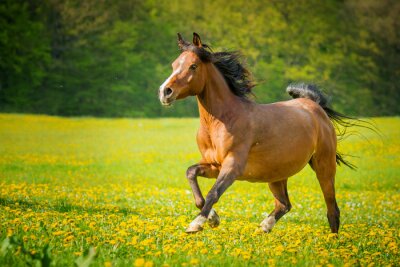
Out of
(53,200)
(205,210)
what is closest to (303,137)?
(205,210)

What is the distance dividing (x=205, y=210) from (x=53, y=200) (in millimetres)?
5016

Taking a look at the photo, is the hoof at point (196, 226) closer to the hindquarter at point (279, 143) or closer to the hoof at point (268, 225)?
the hindquarter at point (279, 143)

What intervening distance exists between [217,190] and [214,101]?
1.40 metres

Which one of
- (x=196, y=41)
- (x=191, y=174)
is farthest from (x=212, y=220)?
(x=196, y=41)

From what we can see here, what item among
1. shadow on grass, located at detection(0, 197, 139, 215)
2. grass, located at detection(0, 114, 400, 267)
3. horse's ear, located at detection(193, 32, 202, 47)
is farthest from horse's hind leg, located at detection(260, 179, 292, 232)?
horse's ear, located at detection(193, 32, 202, 47)

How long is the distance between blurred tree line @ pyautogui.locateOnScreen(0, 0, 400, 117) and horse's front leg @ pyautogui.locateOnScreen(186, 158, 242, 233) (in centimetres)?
4454

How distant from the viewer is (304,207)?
42.9 feet

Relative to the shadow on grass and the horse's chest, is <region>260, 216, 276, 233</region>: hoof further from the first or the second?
the shadow on grass

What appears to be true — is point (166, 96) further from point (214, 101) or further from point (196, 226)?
point (196, 226)

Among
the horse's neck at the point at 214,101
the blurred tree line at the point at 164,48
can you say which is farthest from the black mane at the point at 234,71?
the blurred tree line at the point at 164,48

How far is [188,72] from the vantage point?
7961mm

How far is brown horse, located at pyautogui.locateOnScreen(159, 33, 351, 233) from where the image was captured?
310 inches

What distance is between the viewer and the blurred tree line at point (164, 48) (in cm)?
5347

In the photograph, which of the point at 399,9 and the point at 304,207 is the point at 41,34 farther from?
the point at 304,207
